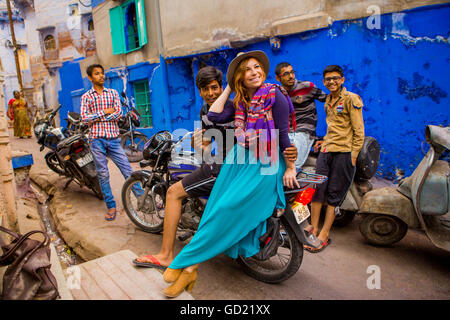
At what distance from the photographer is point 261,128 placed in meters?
2.04

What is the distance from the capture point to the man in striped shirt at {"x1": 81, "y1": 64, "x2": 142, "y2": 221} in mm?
3799

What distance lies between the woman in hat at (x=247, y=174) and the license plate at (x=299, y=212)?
183 millimetres

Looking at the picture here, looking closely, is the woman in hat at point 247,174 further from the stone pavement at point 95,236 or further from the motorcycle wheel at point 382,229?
the motorcycle wheel at point 382,229

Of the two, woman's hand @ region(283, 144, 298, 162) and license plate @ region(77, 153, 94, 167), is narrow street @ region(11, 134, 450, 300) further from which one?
woman's hand @ region(283, 144, 298, 162)

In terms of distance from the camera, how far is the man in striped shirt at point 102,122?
12.5ft

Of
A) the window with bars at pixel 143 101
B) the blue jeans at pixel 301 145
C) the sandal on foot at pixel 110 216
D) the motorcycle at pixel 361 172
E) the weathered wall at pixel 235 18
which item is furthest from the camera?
the window with bars at pixel 143 101

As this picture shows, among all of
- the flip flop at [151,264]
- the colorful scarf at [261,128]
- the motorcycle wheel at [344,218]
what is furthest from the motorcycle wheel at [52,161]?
the motorcycle wheel at [344,218]

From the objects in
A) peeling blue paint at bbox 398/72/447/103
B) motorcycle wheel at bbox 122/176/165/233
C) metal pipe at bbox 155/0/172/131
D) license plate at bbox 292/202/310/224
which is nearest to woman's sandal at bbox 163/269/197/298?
license plate at bbox 292/202/310/224

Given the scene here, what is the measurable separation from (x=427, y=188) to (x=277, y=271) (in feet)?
5.18

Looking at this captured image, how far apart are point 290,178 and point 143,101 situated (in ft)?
28.5

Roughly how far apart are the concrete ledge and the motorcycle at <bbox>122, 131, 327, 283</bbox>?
362 cm

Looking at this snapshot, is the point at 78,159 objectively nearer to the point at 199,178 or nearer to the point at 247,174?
the point at 199,178

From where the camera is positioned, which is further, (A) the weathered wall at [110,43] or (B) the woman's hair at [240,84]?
(A) the weathered wall at [110,43]

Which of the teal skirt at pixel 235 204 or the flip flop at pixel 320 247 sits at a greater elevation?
the teal skirt at pixel 235 204
